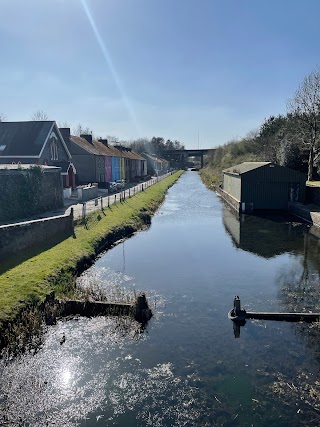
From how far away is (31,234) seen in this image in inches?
683

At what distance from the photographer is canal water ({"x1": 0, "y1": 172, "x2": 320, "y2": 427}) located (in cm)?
786

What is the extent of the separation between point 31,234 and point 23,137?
18.7 meters

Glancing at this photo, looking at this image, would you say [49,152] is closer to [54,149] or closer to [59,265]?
[54,149]

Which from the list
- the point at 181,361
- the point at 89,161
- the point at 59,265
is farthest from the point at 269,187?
the point at 181,361

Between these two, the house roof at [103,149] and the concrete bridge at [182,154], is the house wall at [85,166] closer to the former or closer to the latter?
the house roof at [103,149]

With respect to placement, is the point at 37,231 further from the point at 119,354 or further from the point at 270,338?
the point at 270,338

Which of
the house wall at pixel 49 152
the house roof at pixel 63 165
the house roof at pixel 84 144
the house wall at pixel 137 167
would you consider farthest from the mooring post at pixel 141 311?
the house wall at pixel 137 167

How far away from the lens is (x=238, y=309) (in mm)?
11875

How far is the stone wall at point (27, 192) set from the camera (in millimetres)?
22072

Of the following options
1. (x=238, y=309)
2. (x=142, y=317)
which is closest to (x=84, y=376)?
(x=142, y=317)

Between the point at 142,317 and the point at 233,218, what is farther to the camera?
the point at 233,218

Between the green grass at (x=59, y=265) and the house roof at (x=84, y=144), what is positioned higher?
the house roof at (x=84, y=144)

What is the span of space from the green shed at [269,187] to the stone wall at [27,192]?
16919 millimetres

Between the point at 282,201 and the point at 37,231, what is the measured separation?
24.2 meters
